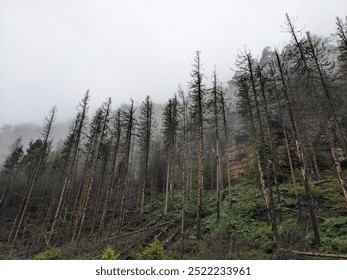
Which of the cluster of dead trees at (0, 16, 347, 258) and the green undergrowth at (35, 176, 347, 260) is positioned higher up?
the cluster of dead trees at (0, 16, 347, 258)

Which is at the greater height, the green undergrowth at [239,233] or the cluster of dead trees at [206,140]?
the cluster of dead trees at [206,140]

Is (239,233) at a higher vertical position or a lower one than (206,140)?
lower

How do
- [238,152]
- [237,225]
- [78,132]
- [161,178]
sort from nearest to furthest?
[237,225], [78,132], [238,152], [161,178]

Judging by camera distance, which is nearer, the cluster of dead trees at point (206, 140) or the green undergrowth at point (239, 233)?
the green undergrowth at point (239, 233)

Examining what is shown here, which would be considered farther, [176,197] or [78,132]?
[176,197]

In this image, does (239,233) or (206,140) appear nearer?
(239,233)

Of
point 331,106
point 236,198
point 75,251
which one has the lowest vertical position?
point 75,251

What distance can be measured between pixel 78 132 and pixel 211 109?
40.9 ft

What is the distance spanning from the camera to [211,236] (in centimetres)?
1316

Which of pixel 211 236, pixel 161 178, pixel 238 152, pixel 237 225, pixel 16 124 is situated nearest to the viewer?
pixel 211 236

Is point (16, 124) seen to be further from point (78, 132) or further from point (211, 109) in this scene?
point (211, 109)

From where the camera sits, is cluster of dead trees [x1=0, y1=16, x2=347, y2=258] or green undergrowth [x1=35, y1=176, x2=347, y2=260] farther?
cluster of dead trees [x1=0, y1=16, x2=347, y2=258]

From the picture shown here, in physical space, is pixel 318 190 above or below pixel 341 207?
above

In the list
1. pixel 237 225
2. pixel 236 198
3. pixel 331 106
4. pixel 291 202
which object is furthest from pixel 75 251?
pixel 331 106
